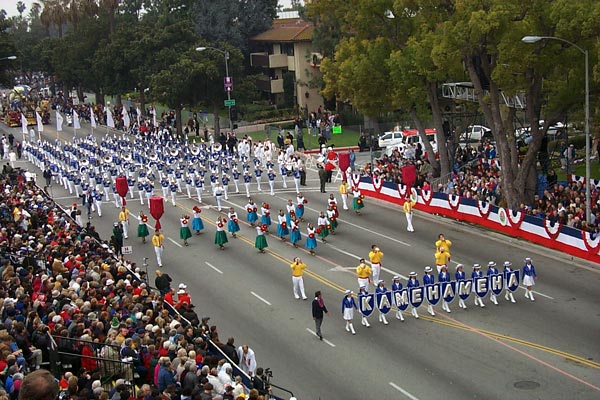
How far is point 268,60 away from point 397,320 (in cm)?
5890

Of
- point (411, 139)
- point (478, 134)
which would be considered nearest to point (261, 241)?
point (411, 139)

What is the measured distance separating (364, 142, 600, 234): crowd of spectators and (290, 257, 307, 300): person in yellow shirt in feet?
30.2

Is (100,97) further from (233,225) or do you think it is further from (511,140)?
(511,140)

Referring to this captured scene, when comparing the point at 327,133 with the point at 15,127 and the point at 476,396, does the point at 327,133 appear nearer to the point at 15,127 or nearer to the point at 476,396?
the point at 15,127

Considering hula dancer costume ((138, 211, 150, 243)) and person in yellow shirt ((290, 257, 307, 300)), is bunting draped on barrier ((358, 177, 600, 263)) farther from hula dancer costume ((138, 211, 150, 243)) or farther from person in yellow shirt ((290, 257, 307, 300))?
hula dancer costume ((138, 211, 150, 243))

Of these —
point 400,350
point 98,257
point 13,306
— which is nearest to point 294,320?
point 400,350

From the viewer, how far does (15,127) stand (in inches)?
3201

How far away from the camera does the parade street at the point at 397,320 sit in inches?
773

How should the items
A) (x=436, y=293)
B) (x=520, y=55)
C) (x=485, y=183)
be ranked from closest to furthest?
(x=436, y=293) < (x=520, y=55) < (x=485, y=183)

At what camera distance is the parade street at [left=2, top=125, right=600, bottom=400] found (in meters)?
19.6

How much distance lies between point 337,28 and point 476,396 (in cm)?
4935

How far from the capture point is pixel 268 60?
80.6 m

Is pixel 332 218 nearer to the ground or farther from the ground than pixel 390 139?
nearer to the ground

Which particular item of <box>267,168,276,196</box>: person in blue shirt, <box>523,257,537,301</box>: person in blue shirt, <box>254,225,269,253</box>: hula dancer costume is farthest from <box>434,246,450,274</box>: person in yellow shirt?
<box>267,168,276,196</box>: person in blue shirt
